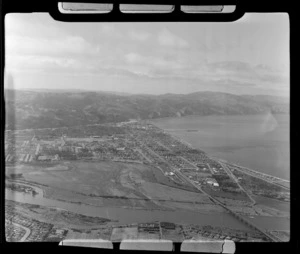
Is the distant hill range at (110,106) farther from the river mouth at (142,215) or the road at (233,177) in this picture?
the river mouth at (142,215)

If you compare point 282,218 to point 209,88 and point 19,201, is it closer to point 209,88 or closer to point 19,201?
point 209,88

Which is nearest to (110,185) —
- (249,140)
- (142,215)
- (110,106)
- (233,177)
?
(142,215)

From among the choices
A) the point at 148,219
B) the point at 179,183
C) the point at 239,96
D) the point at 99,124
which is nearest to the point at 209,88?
the point at 239,96

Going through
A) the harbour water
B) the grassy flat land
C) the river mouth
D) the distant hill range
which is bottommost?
the river mouth

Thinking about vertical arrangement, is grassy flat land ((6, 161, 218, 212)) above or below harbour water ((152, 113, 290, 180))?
below

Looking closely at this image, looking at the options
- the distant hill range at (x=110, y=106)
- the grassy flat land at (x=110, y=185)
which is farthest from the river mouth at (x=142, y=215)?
the distant hill range at (x=110, y=106)

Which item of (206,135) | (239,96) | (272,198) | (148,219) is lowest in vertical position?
(148,219)

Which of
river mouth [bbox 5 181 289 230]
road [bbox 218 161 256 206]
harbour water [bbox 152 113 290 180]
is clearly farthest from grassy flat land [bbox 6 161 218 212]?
harbour water [bbox 152 113 290 180]

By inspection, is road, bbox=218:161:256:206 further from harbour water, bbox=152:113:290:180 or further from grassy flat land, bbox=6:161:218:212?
grassy flat land, bbox=6:161:218:212
